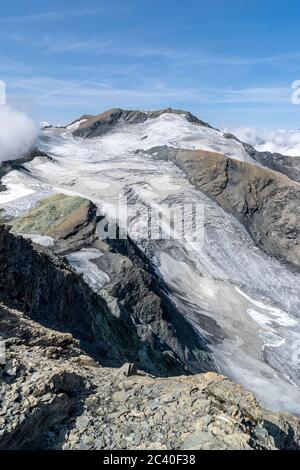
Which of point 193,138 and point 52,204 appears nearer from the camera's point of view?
point 52,204

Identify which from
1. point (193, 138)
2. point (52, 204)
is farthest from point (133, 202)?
point (193, 138)

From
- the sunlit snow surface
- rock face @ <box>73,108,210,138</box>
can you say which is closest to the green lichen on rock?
the sunlit snow surface

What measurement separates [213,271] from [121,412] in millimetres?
51727

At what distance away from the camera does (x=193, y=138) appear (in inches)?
4412

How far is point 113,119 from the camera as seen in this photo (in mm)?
131750

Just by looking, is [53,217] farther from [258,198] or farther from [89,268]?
[258,198]

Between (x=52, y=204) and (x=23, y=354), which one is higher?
(x=23, y=354)

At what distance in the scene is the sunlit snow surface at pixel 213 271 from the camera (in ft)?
138

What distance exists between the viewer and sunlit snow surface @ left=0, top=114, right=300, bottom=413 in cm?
4212

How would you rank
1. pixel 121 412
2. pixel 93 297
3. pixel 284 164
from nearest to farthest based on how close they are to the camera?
pixel 121 412 < pixel 93 297 < pixel 284 164

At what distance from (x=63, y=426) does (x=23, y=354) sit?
98.3 inches

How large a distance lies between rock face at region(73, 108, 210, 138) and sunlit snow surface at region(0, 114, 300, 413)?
24002 millimetres

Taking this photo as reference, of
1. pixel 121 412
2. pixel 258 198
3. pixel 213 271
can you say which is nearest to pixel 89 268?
pixel 213 271

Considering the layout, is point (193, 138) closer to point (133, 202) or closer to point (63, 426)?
point (133, 202)
